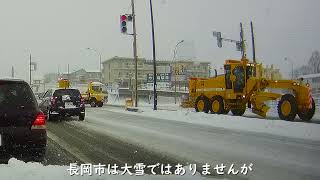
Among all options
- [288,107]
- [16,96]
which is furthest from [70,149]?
[288,107]

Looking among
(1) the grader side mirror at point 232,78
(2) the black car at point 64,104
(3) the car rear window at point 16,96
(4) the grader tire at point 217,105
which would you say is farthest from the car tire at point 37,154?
(4) the grader tire at point 217,105

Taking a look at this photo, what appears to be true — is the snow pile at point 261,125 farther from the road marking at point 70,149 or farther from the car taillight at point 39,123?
the car taillight at point 39,123

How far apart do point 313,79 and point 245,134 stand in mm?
50864

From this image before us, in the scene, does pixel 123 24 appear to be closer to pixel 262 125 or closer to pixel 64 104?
pixel 64 104

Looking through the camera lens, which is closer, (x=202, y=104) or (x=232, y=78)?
(x=232, y=78)

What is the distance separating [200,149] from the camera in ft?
37.2

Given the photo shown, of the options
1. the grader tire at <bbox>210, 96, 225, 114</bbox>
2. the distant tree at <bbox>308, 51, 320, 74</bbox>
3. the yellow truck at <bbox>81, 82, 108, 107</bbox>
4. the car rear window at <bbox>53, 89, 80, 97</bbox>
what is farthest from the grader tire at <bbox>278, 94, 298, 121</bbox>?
the distant tree at <bbox>308, 51, 320, 74</bbox>

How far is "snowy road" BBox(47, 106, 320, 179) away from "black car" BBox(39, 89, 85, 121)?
18.0 ft

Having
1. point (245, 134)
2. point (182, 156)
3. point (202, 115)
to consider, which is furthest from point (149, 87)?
point (182, 156)

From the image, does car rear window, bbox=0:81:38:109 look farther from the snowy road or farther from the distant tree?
the distant tree

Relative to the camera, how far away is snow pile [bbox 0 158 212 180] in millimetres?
7082

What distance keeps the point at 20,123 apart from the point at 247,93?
59.6 ft

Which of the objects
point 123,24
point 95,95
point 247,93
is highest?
point 123,24

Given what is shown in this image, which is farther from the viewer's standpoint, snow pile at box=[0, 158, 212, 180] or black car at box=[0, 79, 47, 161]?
black car at box=[0, 79, 47, 161]
